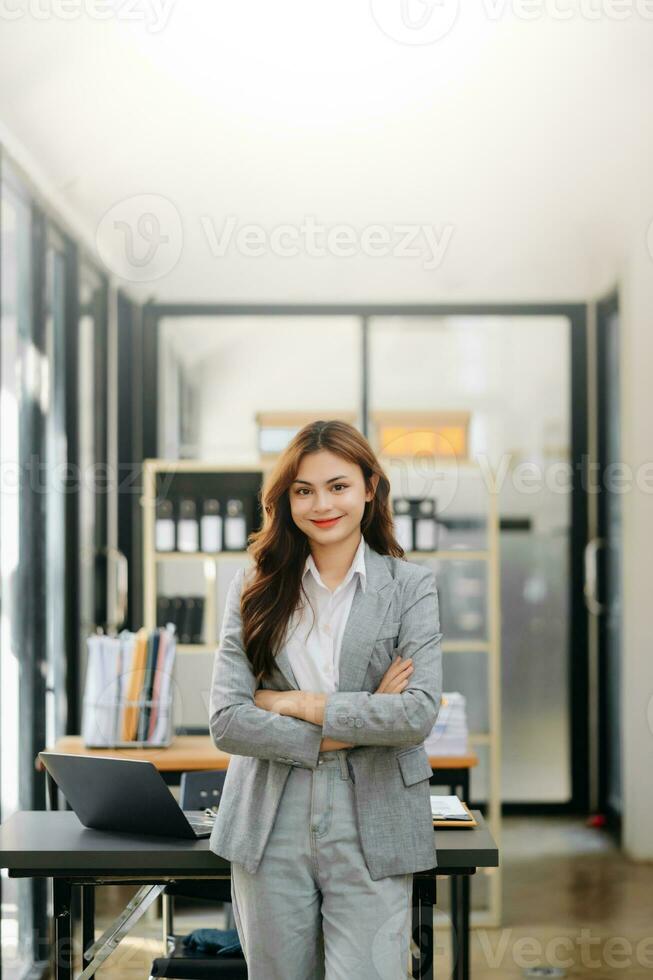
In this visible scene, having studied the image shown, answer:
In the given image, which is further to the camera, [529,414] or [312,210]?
[529,414]

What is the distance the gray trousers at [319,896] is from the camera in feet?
6.56

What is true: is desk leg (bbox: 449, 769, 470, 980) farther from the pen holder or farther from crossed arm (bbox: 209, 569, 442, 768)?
the pen holder

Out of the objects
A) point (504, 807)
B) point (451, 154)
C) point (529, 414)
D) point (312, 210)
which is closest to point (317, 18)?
point (451, 154)

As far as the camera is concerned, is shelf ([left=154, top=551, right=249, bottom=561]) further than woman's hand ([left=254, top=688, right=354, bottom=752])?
Yes

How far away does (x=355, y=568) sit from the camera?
2168mm

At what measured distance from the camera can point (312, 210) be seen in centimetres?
464

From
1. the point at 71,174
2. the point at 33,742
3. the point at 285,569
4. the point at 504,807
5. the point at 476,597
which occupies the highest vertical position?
the point at 71,174

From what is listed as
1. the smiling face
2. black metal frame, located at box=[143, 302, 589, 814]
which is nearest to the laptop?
the smiling face

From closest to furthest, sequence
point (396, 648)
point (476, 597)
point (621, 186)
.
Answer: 1. point (396, 648)
2. point (621, 186)
3. point (476, 597)

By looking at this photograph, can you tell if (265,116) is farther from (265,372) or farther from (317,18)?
(265,372)

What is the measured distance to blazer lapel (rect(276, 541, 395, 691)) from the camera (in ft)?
6.87

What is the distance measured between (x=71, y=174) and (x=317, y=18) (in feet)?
4.18

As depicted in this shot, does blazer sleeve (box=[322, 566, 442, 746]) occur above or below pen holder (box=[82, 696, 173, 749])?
above

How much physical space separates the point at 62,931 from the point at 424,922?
27.6 inches
